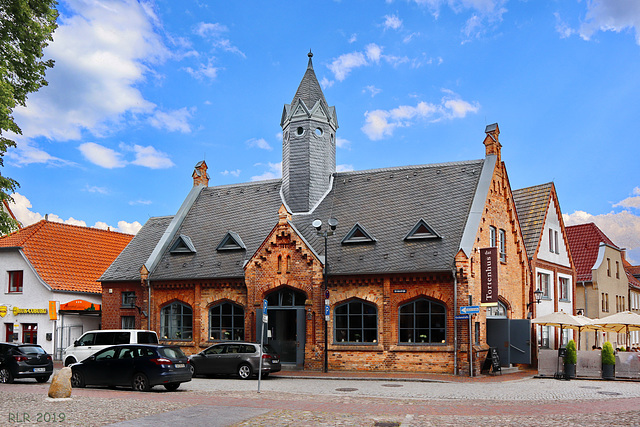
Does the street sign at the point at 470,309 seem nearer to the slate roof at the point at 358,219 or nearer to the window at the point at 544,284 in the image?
the slate roof at the point at 358,219

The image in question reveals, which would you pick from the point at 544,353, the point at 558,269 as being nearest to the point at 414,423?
the point at 544,353

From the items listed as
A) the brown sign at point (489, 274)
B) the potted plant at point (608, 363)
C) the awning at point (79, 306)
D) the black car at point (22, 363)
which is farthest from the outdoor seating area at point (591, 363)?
the awning at point (79, 306)

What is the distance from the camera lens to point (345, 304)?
27.5 meters

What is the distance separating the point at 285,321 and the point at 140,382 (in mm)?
10046

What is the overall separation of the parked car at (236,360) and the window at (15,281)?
16.2 meters

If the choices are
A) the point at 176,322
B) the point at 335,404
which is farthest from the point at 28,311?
the point at 335,404

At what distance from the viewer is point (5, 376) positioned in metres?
22.1

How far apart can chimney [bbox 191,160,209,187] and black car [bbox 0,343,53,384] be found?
16.0m

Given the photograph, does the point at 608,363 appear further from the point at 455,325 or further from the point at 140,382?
the point at 140,382

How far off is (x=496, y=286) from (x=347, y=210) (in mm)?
8081

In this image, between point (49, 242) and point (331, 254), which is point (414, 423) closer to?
point (331, 254)

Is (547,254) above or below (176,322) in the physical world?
above

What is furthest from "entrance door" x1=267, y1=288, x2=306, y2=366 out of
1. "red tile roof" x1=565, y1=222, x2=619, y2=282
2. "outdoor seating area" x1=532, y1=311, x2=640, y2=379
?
"red tile roof" x1=565, y1=222, x2=619, y2=282

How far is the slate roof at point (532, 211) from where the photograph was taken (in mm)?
33375
